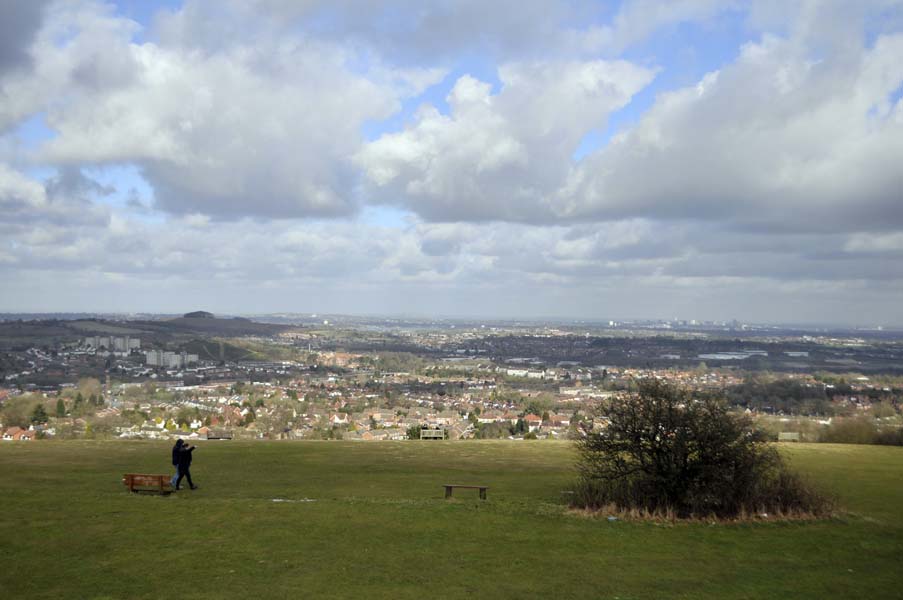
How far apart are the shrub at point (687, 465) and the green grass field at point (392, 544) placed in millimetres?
906

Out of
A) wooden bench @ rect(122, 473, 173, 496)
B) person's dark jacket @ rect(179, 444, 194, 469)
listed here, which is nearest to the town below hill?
person's dark jacket @ rect(179, 444, 194, 469)

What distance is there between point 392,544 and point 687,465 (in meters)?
8.41

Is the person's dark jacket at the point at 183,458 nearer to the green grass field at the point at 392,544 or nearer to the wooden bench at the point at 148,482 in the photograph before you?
the wooden bench at the point at 148,482

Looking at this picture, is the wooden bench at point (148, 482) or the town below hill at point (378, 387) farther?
the town below hill at point (378, 387)

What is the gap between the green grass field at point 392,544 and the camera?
36.1ft

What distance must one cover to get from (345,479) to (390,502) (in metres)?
5.17

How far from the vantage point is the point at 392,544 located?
1359 cm

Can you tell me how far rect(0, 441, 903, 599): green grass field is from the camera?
11.0 meters

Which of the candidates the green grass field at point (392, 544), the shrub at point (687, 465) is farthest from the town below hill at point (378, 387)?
the green grass field at point (392, 544)

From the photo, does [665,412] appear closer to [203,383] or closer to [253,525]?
[253,525]

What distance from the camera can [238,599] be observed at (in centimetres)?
997

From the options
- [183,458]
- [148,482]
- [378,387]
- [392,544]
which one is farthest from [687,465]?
[378,387]

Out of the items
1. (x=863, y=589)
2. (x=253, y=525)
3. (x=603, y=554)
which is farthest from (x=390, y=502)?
(x=863, y=589)

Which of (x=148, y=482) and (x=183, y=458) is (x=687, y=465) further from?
(x=148, y=482)
